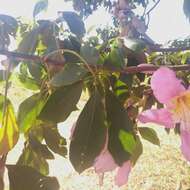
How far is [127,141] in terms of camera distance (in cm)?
47

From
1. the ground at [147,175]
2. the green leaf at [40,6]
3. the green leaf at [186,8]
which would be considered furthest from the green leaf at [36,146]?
the ground at [147,175]

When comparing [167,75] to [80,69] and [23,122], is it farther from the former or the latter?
[23,122]

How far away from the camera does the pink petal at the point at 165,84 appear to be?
432mm

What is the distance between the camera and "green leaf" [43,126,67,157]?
0.72 meters

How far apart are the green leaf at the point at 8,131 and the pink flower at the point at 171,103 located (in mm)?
169

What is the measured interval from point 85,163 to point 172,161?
4.08 m

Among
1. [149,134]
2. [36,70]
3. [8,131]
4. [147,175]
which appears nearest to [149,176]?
[147,175]

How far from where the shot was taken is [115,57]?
1.85 ft

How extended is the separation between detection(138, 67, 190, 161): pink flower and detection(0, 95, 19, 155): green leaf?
0.17 meters

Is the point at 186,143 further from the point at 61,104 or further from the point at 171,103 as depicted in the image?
the point at 61,104

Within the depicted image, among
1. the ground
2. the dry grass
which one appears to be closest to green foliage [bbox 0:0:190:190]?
the ground

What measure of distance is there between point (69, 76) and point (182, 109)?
14 cm

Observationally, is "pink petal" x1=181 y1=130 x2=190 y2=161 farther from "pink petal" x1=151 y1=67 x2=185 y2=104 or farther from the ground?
the ground

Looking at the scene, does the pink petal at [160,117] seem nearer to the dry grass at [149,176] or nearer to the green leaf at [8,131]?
the green leaf at [8,131]
